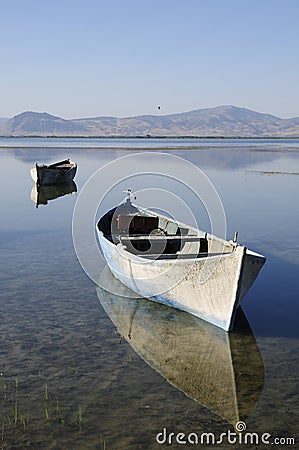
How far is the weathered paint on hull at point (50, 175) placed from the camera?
4003 cm

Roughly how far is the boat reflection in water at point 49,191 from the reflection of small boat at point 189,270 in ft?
55.6

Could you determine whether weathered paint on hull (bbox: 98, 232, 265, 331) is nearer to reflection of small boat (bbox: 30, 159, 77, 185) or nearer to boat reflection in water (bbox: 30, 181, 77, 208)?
boat reflection in water (bbox: 30, 181, 77, 208)

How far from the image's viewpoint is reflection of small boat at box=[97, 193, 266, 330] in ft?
36.7

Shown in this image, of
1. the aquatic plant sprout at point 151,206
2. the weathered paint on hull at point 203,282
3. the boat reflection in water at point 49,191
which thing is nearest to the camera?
the weathered paint on hull at point 203,282

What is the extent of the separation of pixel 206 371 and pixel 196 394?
3.16 ft

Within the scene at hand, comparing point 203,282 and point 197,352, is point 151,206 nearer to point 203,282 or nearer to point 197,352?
point 203,282

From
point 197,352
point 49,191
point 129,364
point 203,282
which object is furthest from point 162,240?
point 49,191

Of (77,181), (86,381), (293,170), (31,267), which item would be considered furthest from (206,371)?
(293,170)

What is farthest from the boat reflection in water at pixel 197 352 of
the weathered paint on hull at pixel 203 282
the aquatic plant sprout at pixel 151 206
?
the aquatic plant sprout at pixel 151 206

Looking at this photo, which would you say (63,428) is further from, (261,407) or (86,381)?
(261,407)

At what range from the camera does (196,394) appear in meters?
9.12

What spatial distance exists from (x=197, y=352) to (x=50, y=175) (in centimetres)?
3270

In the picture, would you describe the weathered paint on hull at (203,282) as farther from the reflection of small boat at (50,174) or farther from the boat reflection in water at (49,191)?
the reflection of small boat at (50,174)

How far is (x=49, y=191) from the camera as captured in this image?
1535 inches
